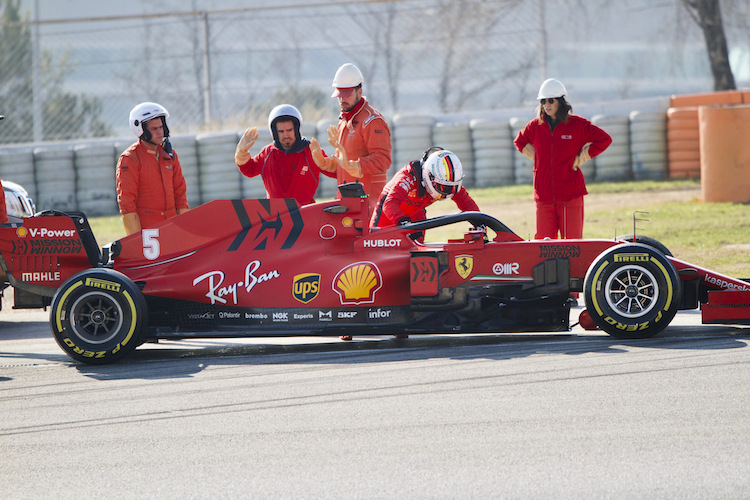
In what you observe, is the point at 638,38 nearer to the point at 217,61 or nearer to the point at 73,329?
the point at 217,61

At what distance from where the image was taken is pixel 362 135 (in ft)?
24.3

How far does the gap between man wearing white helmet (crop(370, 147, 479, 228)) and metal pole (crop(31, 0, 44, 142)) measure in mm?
12386

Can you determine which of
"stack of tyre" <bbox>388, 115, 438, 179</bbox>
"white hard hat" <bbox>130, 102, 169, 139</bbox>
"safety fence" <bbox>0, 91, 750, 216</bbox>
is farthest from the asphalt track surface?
"stack of tyre" <bbox>388, 115, 438, 179</bbox>

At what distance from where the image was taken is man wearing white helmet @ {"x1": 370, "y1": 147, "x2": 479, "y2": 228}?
662 centimetres

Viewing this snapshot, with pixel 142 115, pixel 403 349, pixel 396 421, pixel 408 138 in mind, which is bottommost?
pixel 396 421

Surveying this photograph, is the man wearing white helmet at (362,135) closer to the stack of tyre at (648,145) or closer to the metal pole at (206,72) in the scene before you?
the stack of tyre at (648,145)

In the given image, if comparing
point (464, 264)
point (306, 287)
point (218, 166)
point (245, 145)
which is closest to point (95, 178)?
point (218, 166)

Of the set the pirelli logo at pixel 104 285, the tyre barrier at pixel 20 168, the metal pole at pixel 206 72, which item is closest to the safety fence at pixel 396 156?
the tyre barrier at pixel 20 168

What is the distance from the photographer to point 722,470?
354 cm

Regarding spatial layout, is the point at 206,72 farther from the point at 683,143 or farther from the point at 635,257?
the point at 635,257

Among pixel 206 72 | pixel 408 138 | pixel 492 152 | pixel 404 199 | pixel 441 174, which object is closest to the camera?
pixel 441 174

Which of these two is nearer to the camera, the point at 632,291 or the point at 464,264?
the point at 632,291

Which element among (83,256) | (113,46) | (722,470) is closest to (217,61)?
(113,46)

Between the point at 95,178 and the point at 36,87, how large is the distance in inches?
98.7
